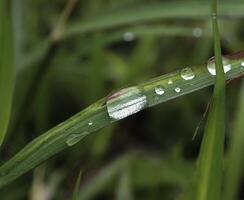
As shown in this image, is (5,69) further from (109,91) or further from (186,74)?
(109,91)

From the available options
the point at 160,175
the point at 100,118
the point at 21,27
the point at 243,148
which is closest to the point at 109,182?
the point at 160,175

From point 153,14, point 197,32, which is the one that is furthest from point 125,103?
point 197,32

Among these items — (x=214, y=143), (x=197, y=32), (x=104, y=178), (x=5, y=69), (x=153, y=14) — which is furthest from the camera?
(x=197, y=32)

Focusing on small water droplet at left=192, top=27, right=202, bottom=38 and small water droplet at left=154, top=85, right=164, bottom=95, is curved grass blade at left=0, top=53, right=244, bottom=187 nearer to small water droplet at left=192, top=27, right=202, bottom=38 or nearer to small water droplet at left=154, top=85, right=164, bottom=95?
small water droplet at left=154, top=85, right=164, bottom=95

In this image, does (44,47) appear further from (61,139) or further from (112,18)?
(61,139)

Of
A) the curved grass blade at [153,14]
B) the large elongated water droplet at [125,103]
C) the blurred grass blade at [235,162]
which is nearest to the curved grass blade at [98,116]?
the large elongated water droplet at [125,103]

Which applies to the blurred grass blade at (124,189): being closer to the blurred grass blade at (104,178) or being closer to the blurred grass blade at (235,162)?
the blurred grass blade at (104,178)

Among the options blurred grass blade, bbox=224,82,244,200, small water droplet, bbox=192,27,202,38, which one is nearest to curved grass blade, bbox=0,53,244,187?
blurred grass blade, bbox=224,82,244,200
